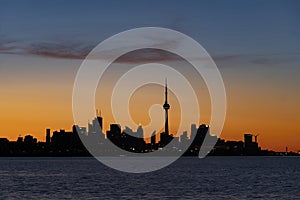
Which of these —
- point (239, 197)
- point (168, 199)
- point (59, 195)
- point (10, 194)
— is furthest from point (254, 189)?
point (10, 194)

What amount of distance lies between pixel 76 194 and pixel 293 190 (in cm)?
4234

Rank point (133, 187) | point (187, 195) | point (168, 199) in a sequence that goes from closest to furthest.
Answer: point (168, 199) → point (187, 195) → point (133, 187)

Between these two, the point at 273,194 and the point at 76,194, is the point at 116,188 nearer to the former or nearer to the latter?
the point at 76,194

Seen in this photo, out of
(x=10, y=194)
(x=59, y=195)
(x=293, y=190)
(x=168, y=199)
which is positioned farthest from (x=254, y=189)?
(x=10, y=194)

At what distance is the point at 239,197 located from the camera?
341ft

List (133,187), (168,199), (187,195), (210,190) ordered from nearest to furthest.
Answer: (168,199), (187,195), (210,190), (133,187)

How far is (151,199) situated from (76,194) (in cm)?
1484

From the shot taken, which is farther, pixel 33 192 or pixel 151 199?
pixel 33 192

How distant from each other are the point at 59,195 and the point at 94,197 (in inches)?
314

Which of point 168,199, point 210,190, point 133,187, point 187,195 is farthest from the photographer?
point 133,187

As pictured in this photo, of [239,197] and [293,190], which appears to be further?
[293,190]

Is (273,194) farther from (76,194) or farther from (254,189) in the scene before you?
(76,194)

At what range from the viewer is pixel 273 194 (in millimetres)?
111938

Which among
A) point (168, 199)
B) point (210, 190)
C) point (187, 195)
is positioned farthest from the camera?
point (210, 190)
